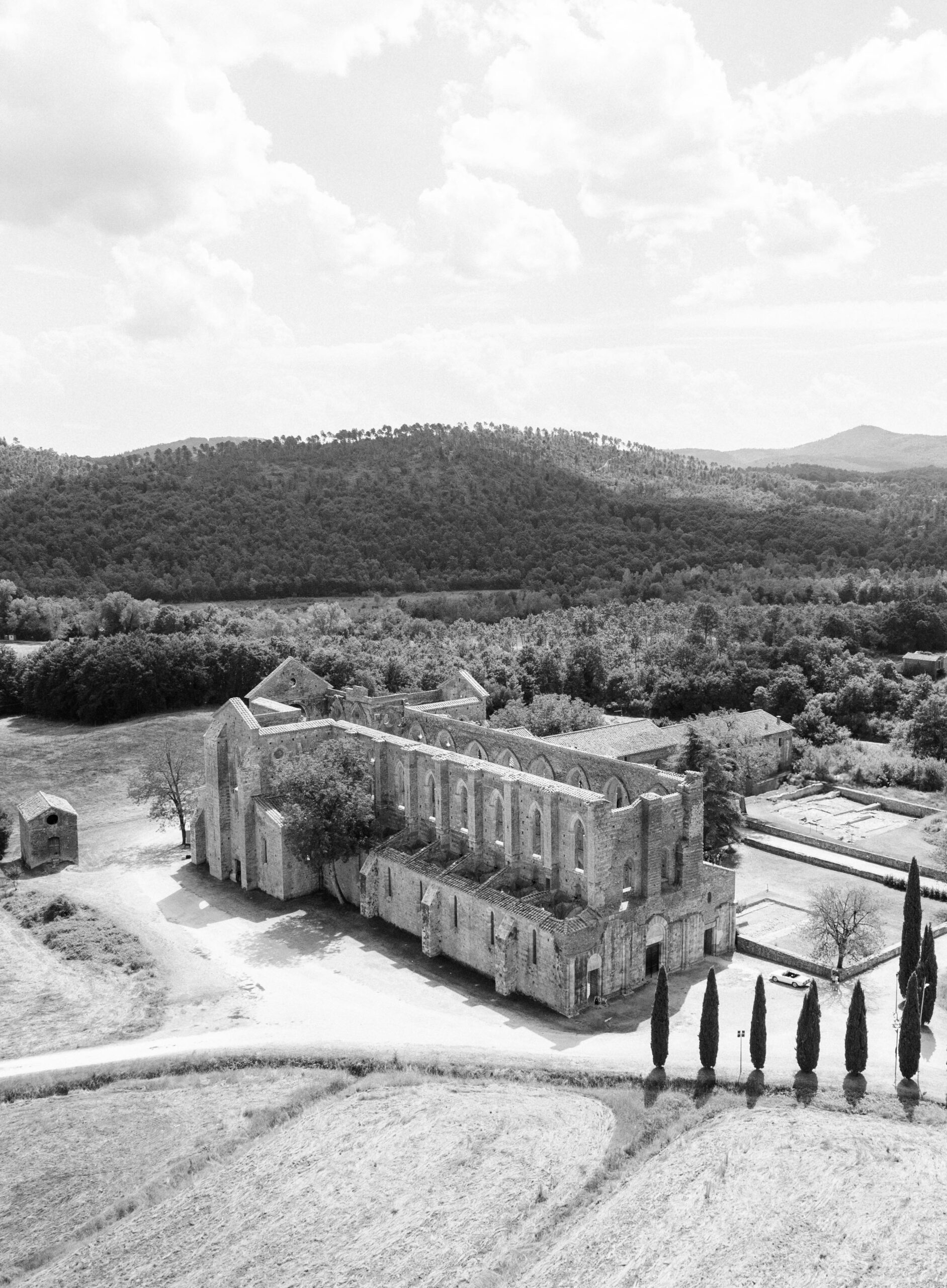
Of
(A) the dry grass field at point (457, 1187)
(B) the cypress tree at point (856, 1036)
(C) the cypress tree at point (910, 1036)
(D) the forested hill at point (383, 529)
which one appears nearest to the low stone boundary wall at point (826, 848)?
(C) the cypress tree at point (910, 1036)

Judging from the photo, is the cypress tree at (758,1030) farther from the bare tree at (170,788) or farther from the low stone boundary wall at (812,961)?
the bare tree at (170,788)

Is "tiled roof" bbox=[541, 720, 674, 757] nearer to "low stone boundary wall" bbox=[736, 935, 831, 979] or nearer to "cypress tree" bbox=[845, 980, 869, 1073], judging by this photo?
"low stone boundary wall" bbox=[736, 935, 831, 979]

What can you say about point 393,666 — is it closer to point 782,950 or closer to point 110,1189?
point 782,950

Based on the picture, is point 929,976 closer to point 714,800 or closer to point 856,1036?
point 856,1036

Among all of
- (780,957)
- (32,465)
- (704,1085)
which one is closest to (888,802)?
(780,957)

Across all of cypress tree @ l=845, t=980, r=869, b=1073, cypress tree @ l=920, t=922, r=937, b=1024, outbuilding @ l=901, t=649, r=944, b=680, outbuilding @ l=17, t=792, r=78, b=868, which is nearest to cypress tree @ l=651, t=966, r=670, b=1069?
cypress tree @ l=845, t=980, r=869, b=1073
